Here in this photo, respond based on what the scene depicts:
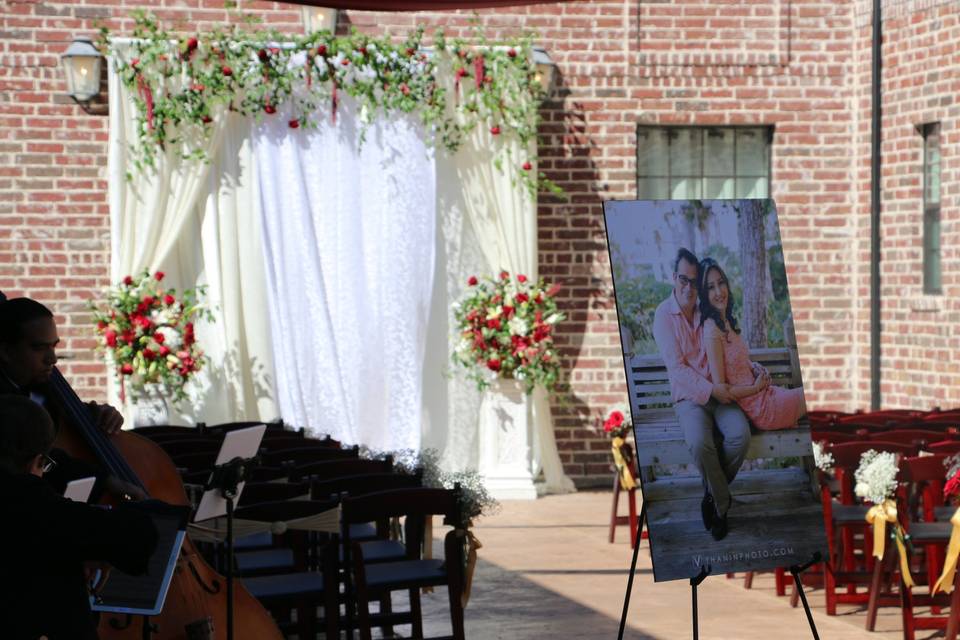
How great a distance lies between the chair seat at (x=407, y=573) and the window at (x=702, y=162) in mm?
6913

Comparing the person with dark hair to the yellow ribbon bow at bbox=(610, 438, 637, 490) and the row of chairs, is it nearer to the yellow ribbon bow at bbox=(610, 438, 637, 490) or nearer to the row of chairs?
the row of chairs

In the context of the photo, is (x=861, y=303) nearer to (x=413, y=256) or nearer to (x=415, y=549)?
(x=413, y=256)

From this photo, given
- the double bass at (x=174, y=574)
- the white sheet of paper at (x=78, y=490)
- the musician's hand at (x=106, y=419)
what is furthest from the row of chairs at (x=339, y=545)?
the white sheet of paper at (x=78, y=490)

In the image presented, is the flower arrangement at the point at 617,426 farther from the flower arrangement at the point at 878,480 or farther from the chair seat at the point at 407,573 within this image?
the chair seat at the point at 407,573

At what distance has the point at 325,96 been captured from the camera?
1209 cm

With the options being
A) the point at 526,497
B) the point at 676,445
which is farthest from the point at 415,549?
the point at 526,497

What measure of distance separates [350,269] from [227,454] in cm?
736

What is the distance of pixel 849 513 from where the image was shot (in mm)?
7961

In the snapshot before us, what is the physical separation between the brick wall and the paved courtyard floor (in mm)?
3019

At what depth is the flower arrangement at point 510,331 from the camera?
1191cm

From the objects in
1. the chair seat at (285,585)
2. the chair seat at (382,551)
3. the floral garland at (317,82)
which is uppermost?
the floral garland at (317,82)

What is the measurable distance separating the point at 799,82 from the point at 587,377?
3.25 meters

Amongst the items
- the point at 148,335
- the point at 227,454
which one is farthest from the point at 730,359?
the point at 148,335

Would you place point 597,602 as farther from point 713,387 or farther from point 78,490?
point 78,490
